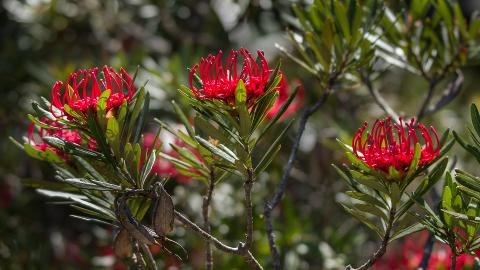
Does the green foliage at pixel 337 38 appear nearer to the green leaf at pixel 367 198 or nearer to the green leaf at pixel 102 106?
the green leaf at pixel 367 198

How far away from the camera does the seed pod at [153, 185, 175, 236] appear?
33.9 inches

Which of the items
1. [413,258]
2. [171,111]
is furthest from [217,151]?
[171,111]

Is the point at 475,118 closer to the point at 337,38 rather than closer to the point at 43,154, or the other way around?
the point at 337,38

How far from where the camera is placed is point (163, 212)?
87cm

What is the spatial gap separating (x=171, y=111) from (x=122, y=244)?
2.89 ft

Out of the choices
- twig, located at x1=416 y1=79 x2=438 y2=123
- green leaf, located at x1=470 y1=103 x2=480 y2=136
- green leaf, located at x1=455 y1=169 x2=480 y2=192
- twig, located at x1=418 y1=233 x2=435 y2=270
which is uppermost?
green leaf, located at x1=470 y1=103 x2=480 y2=136

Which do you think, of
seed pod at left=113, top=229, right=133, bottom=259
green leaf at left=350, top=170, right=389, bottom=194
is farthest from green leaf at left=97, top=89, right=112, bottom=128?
green leaf at left=350, top=170, right=389, bottom=194

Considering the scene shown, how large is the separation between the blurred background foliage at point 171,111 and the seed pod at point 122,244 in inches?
16.3

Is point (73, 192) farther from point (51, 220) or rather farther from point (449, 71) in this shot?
point (51, 220)

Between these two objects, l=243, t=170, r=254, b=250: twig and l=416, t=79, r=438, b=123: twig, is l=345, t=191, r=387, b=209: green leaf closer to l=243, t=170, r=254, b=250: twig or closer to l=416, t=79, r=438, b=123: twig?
l=243, t=170, r=254, b=250: twig

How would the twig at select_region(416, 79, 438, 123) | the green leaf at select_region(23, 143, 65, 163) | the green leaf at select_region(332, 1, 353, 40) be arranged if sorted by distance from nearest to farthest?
the green leaf at select_region(23, 143, 65, 163), the green leaf at select_region(332, 1, 353, 40), the twig at select_region(416, 79, 438, 123)

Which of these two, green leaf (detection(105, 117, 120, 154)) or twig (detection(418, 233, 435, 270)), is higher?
green leaf (detection(105, 117, 120, 154))

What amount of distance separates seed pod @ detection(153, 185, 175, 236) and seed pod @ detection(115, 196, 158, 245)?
0.05ft

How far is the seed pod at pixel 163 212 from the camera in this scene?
86 cm
